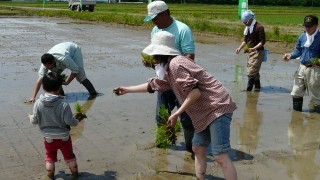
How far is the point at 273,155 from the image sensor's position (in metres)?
5.83

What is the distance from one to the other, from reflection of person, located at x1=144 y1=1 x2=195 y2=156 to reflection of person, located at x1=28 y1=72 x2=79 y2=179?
Result: 1262 millimetres

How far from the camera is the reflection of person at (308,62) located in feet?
25.0

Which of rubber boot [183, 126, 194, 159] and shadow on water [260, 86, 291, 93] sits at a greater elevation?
rubber boot [183, 126, 194, 159]

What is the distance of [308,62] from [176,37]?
325cm

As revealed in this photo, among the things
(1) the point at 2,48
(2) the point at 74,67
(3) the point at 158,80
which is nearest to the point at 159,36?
(3) the point at 158,80

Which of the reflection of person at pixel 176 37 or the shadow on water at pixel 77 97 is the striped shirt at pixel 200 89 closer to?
the reflection of person at pixel 176 37

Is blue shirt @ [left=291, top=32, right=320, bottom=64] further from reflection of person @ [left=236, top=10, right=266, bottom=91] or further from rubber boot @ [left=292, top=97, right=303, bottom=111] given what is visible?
reflection of person @ [left=236, top=10, right=266, bottom=91]

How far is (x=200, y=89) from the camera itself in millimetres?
4191

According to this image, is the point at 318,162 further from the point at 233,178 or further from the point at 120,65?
the point at 120,65

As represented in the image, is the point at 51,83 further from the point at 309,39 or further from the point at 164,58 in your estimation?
the point at 309,39

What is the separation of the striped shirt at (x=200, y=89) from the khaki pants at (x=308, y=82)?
13.3 feet

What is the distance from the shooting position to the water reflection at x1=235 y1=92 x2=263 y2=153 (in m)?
6.21

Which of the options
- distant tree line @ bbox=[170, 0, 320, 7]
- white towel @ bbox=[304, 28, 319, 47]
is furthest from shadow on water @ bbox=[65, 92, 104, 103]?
distant tree line @ bbox=[170, 0, 320, 7]

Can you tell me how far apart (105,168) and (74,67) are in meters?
3.71
